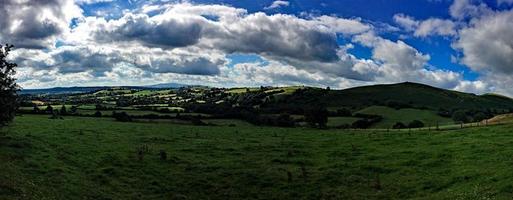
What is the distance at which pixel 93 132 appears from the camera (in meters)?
63.9

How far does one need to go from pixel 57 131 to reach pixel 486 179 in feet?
167

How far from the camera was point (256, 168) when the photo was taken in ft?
147

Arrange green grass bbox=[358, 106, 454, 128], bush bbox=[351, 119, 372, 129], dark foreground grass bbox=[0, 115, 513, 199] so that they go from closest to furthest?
1. dark foreground grass bbox=[0, 115, 513, 199]
2. bush bbox=[351, 119, 372, 129]
3. green grass bbox=[358, 106, 454, 128]

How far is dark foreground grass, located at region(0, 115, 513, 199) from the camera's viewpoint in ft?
108

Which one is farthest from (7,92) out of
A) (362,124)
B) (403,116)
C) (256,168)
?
(403,116)

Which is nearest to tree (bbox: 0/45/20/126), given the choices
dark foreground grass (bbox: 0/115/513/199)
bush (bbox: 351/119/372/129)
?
dark foreground grass (bbox: 0/115/513/199)

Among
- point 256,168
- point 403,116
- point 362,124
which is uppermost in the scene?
point 403,116

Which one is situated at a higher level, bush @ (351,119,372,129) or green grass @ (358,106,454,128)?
green grass @ (358,106,454,128)

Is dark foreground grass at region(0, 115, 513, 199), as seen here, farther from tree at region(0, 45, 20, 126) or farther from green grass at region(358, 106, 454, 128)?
green grass at region(358, 106, 454, 128)

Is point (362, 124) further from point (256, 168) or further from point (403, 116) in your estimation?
point (256, 168)

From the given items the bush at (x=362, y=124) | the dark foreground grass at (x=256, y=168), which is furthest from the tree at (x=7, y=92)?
the bush at (x=362, y=124)

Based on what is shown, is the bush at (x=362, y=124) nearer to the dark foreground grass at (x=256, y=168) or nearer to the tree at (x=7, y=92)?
the dark foreground grass at (x=256, y=168)

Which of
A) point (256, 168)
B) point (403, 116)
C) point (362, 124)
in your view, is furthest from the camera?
point (403, 116)

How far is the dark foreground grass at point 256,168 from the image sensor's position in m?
33.0
